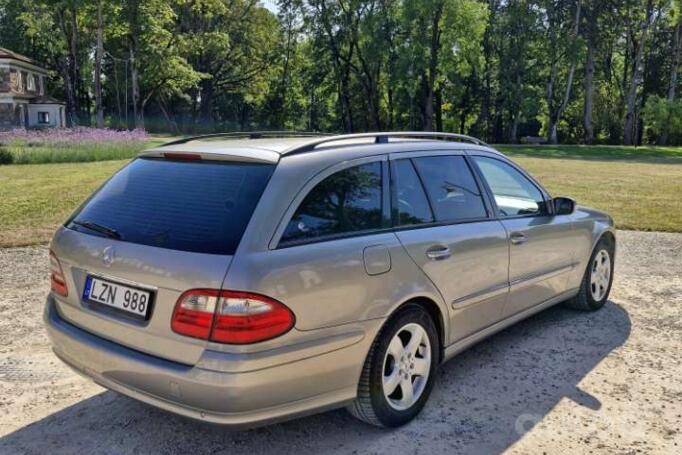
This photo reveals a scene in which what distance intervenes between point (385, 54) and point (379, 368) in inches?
1798

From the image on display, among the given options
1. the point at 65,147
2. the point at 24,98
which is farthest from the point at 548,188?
the point at 24,98

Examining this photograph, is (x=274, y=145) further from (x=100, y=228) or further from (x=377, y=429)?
(x=377, y=429)

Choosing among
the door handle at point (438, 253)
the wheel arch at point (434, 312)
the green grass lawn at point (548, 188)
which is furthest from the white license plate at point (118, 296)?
the green grass lawn at point (548, 188)

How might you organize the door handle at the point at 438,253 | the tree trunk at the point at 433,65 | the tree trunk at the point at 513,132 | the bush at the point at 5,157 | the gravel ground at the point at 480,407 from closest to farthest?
the gravel ground at the point at 480,407
the door handle at the point at 438,253
the bush at the point at 5,157
the tree trunk at the point at 433,65
the tree trunk at the point at 513,132

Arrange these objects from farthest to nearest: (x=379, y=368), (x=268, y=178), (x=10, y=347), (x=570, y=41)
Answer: (x=570, y=41), (x=10, y=347), (x=379, y=368), (x=268, y=178)

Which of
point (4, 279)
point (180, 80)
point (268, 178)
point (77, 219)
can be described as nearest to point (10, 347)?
point (77, 219)

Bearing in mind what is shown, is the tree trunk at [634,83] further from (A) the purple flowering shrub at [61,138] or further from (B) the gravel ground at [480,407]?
(B) the gravel ground at [480,407]

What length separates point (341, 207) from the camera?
3.19 m

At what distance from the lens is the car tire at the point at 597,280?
17.8 feet

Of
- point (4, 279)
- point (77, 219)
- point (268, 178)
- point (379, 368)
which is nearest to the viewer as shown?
point (268, 178)

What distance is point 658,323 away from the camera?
532cm

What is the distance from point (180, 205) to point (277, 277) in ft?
2.41

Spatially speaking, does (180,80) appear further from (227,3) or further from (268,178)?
(268,178)

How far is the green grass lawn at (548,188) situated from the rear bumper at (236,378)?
6380 millimetres
